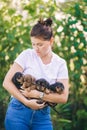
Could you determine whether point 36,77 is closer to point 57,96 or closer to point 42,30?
point 57,96

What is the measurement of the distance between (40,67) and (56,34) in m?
2.05

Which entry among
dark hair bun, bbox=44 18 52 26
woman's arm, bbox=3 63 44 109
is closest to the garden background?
dark hair bun, bbox=44 18 52 26

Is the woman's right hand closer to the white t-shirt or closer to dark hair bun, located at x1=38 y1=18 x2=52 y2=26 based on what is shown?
the white t-shirt

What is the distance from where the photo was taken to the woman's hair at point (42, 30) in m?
3.87

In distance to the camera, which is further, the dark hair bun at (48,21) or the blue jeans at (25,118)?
the dark hair bun at (48,21)

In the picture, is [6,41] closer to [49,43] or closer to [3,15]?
[3,15]

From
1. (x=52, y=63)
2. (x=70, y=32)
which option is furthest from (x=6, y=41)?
(x=52, y=63)

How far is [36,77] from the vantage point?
3879 millimetres

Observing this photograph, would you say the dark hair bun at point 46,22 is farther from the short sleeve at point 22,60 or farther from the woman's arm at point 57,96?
the woman's arm at point 57,96

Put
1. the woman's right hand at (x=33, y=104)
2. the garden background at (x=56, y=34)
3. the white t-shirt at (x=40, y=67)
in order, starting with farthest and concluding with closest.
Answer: the garden background at (x=56, y=34) < the white t-shirt at (x=40, y=67) < the woman's right hand at (x=33, y=104)

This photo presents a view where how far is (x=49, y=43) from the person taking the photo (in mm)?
3939

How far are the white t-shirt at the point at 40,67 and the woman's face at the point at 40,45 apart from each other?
8cm

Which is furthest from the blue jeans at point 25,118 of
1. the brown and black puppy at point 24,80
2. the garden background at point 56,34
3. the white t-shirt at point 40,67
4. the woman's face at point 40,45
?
the garden background at point 56,34

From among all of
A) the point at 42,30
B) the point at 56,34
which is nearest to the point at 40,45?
the point at 42,30
